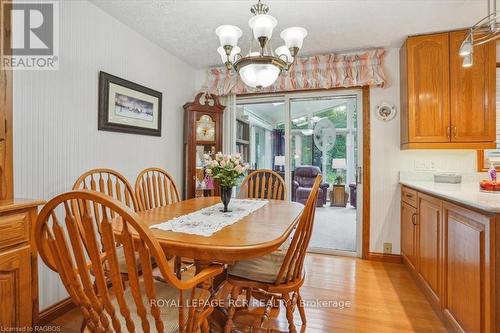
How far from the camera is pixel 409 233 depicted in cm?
269

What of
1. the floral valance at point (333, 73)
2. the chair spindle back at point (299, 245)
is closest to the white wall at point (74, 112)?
the floral valance at point (333, 73)

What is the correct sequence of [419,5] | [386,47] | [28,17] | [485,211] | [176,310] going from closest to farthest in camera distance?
1. [176,310]
2. [485,211]
3. [28,17]
4. [419,5]
5. [386,47]

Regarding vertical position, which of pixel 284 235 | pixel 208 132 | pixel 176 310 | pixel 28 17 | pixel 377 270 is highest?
pixel 28 17

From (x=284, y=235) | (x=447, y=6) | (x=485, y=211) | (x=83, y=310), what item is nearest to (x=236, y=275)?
(x=284, y=235)

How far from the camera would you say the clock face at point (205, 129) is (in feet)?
11.5

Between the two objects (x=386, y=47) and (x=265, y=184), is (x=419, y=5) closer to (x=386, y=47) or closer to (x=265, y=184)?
(x=386, y=47)

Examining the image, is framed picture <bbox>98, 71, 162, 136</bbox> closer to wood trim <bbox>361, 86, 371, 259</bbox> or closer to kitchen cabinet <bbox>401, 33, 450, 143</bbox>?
wood trim <bbox>361, 86, 371, 259</bbox>

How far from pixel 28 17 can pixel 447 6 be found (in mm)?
3165

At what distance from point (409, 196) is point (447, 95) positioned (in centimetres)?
103

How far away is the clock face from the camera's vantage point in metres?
3.49

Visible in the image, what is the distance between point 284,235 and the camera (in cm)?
134

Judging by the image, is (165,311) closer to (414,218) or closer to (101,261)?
(101,261)

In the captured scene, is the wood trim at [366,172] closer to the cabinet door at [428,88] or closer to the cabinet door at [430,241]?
the cabinet door at [428,88]

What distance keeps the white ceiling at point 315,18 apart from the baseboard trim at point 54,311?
7.70 ft
